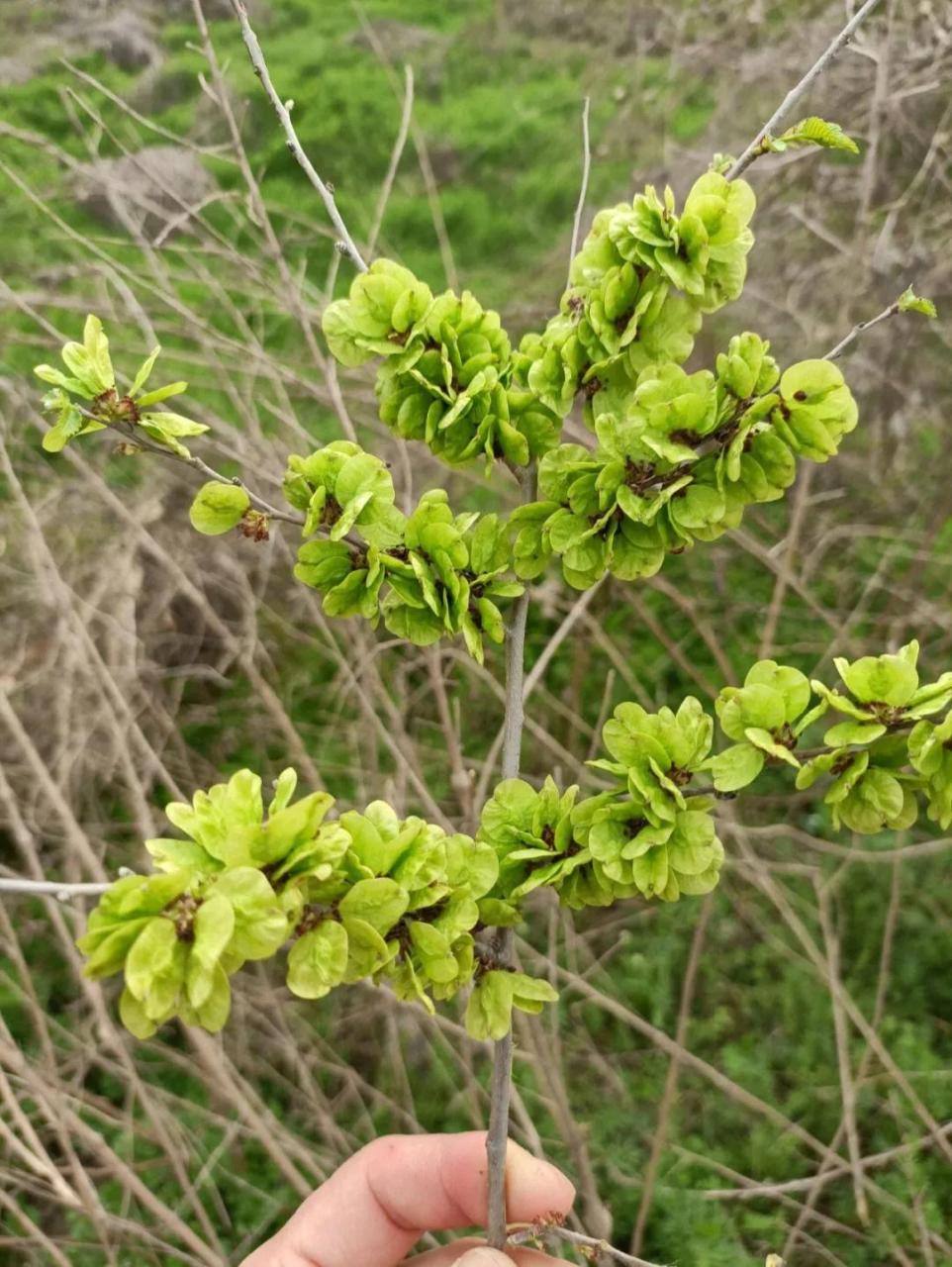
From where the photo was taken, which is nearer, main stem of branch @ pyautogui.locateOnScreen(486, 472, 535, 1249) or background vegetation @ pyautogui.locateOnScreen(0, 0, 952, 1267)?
main stem of branch @ pyautogui.locateOnScreen(486, 472, 535, 1249)

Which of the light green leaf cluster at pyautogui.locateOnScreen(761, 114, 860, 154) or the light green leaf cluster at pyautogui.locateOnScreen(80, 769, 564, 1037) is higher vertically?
the light green leaf cluster at pyautogui.locateOnScreen(761, 114, 860, 154)

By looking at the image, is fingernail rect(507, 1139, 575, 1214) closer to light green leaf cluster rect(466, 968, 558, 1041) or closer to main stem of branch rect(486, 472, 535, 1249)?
main stem of branch rect(486, 472, 535, 1249)

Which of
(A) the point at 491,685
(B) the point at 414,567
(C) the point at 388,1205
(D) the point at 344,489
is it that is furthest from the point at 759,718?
(A) the point at 491,685

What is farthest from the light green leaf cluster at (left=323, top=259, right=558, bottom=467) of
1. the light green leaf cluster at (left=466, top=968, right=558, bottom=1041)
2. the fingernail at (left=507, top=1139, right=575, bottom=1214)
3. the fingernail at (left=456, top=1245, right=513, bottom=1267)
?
the fingernail at (left=507, top=1139, right=575, bottom=1214)

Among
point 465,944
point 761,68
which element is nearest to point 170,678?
point 465,944

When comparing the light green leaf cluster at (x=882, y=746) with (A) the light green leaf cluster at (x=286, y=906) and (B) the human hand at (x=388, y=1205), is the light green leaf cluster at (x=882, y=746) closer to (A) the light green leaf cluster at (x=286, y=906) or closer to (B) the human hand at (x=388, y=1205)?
(A) the light green leaf cluster at (x=286, y=906)

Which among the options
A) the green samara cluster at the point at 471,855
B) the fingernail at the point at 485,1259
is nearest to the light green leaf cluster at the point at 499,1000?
the green samara cluster at the point at 471,855
